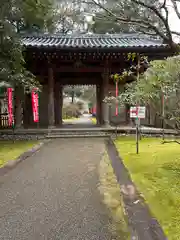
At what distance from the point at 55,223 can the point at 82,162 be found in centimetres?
400

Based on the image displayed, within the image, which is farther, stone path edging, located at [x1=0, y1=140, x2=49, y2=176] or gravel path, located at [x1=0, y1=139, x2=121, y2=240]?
stone path edging, located at [x1=0, y1=140, x2=49, y2=176]

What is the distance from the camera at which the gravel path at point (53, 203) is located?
10.6 ft

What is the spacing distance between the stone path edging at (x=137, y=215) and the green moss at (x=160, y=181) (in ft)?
0.32

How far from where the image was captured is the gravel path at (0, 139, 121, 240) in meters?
3.23

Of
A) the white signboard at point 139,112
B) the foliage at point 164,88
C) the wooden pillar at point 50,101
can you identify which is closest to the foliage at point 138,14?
the foliage at point 164,88

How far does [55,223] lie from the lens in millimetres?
3451

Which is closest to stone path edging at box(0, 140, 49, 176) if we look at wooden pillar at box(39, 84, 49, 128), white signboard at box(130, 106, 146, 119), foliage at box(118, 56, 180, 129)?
foliage at box(118, 56, 180, 129)

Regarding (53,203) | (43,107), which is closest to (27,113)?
(43,107)

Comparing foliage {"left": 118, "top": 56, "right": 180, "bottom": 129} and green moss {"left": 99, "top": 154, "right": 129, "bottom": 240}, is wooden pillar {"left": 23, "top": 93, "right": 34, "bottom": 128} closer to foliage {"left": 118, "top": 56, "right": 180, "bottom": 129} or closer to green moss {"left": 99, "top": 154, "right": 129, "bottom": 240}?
green moss {"left": 99, "top": 154, "right": 129, "bottom": 240}

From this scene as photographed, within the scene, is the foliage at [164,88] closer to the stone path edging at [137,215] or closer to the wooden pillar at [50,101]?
the stone path edging at [137,215]

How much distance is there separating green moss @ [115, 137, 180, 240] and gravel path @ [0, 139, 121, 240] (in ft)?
2.58

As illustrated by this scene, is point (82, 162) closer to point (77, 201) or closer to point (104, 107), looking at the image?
point (77, 201)

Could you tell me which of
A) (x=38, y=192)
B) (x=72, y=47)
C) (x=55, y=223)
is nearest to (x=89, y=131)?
(x=72, y=47)

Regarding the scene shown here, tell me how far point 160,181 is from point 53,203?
228 centimetres
